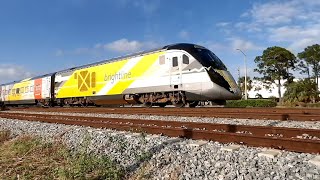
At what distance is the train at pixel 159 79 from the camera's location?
1452 cm

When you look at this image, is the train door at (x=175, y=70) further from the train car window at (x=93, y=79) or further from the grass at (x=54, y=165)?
the grass at (x=54, y=165)

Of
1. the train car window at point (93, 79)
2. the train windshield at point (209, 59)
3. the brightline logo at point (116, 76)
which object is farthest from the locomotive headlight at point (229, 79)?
→ the train car window at point (93, 79)

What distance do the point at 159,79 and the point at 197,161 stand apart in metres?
11.4

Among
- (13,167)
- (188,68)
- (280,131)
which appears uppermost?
(188,68)

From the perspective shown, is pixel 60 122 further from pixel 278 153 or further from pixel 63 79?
pixel 63 79

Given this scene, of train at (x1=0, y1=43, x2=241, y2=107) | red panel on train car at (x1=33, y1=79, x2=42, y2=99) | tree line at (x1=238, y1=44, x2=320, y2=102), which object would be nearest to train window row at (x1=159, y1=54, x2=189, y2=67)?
train at (x1=0, y1=43, x2=241, y2=107)

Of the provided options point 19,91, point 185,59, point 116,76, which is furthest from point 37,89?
point 185,59

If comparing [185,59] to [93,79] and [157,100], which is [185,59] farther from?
[93,79]

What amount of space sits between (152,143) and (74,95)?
18.8 meters

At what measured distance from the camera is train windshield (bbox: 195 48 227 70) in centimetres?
1471

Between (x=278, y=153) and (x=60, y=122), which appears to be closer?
(x=278, y=153)

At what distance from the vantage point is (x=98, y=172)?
192 inches

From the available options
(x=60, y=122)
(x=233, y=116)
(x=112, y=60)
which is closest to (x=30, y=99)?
(x=112, y=60)

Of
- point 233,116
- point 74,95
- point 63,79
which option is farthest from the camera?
point 63,79
